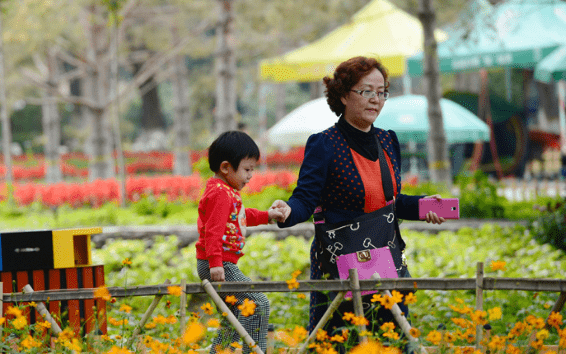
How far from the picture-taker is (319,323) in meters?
3.02

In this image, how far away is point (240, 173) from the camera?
329cm

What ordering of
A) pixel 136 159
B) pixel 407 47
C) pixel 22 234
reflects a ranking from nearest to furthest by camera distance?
pixel 22 234 < pixel 407 47 < pixel 136 159

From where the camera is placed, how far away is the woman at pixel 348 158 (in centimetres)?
305

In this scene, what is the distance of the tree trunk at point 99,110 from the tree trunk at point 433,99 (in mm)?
8072

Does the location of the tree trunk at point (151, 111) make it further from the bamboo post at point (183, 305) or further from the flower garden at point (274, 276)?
the bamboo post at point (183, 305)

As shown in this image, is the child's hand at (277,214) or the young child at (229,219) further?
the young child at (229,219)

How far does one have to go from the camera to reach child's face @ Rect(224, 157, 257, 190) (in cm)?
329

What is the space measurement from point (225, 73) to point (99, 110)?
483cm

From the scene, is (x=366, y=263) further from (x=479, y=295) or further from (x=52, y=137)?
(x=52, y=137)

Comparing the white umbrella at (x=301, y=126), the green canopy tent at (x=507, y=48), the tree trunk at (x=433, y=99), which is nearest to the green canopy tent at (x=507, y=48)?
the green canopy tent at (x=507, y=48)

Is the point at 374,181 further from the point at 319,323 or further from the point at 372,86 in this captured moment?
the point at 319,323

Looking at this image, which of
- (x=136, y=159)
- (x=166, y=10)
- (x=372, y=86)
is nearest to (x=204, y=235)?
(x=372, y=86)

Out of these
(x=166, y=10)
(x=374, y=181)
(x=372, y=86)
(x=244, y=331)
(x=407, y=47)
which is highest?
(x=166, y=10)

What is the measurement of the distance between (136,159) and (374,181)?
2565cm
